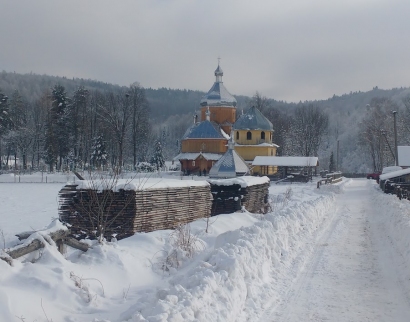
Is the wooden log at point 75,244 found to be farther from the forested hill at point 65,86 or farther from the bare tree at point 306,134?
the forested hill at point 65,86

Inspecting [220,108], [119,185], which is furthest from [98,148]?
[119,185]

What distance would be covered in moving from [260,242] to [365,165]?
348 feet

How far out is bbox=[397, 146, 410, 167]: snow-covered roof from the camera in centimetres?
5225

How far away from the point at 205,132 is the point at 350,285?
55.3m

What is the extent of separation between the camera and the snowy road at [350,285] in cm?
727

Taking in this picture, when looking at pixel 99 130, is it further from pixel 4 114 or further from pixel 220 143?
pixel 220 143

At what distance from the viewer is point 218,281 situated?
7.18 m

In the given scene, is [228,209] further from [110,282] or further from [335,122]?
[335,122]

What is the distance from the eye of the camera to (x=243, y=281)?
310 inches

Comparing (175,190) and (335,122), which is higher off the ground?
(335,122)

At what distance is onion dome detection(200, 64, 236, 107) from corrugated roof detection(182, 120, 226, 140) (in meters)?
6.08

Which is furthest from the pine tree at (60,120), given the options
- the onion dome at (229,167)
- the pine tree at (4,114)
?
the onion dome at (229,167)

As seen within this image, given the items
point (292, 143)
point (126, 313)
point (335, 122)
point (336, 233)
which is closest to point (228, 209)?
point (336, 233)

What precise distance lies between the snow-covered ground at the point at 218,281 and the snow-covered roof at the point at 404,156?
139 feet
